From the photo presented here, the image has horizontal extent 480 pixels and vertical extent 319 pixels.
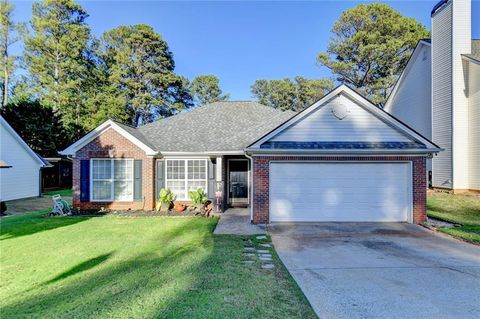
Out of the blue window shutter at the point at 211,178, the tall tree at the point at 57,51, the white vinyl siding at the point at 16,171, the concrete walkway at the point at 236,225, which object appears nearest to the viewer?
the concrete walkway at the point at 236,225

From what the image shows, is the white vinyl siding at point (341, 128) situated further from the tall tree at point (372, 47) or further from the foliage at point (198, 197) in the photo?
the tall tree at point (372, 47)

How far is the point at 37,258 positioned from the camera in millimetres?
6656

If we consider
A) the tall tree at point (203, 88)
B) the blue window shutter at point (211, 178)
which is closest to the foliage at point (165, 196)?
the blue window shutter at point (211, 178)

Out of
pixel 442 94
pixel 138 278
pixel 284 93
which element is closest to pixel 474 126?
pixel 442 94

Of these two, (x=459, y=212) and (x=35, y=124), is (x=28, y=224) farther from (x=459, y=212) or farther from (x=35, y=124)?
(x=35, y=124)

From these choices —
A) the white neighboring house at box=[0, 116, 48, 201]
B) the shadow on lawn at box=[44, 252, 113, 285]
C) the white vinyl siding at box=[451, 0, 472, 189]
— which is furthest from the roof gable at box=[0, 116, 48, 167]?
the white vinyl siding at box=[451, 0, 472, 189]

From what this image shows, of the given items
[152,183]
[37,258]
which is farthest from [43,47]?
[37,258]

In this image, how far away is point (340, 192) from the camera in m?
10.7

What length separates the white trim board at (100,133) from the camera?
1332cm

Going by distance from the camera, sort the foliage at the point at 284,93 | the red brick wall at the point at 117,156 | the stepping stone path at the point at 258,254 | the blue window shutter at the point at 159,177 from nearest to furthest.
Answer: the stepping stone path at the point at 258,254 < the red brick wall at the point at 117,156 < the blue window shutter at the point at 159,177 < the foliage at the point at 284,93

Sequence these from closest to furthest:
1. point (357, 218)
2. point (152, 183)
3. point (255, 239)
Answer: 1. point (255, 239)
2. point (357, 218)
3. point (152, 183)

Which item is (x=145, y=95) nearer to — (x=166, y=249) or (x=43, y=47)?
(x=43, y=47)

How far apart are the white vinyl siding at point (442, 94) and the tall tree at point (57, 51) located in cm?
3229

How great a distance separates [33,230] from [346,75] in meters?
33.1
